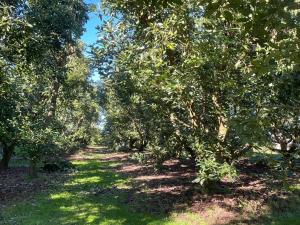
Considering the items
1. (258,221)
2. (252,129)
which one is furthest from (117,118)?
(252,129)

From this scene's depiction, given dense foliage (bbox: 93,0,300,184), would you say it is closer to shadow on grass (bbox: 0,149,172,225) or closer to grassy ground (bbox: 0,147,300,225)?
grassy ground (bbox: 0,147,300,225)

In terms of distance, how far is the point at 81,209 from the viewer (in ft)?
62.8

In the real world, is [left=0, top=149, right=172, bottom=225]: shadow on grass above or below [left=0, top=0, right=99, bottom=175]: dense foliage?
below

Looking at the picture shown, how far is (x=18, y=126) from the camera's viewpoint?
2042cm

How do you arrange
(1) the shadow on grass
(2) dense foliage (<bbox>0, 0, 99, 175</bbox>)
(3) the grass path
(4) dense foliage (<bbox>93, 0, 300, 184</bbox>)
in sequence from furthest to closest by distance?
(1) the shadow on grass < (3) the grass path < (2) dense foliage (<bbox>0, 0, 99, 175</bbox>) < (4) dense foliage (<bbox>93, 0, 300, 184</bbox>)

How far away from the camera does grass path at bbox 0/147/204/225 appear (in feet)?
54.5

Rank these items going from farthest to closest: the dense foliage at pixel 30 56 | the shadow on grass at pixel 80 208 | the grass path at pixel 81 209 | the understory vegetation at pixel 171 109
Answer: the shadow on grass at pixel 80 208 → the grass path at pixel 81 209 → the dense foliage at pixel 30 56 → the understory vegetation at pixel 171 109

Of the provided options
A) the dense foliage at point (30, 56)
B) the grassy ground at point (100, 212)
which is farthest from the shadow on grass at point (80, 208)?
the dense foliage at point (30, 56)

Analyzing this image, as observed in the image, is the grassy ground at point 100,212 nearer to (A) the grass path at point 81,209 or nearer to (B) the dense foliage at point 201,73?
(A) the grass path at point 81,209

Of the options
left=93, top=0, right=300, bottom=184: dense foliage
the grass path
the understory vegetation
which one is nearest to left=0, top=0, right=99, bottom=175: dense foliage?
the understory vegetation

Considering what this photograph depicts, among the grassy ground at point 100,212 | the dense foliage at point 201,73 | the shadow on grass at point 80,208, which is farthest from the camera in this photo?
the shadow on grass at point 80,208

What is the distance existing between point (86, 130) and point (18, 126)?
6675cm

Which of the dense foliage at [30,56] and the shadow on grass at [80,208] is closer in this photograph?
the dense foliage at [30,56]

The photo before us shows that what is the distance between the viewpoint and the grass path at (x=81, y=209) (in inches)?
654
